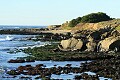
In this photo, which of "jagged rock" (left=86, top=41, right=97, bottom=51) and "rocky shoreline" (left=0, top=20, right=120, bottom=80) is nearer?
"rocky shoreline" (left=0, top=20, right=120, bottom=80)

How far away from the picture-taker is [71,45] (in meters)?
67.1

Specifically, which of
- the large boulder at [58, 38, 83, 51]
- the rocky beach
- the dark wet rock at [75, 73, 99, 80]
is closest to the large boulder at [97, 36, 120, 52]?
the rocky beach

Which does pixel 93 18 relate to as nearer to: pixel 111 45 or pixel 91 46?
pixel 91 46

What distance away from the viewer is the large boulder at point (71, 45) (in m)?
65.7

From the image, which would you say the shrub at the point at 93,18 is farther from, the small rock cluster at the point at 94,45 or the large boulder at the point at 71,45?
the small rock cluster at the point at 94,45

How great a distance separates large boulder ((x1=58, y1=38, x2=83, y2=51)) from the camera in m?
65.7

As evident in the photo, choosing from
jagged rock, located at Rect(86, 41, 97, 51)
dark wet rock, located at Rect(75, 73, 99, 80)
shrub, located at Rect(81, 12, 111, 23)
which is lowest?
dark wet rock, located at Rect(75, 73, 99, 80)

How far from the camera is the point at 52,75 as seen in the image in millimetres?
42000

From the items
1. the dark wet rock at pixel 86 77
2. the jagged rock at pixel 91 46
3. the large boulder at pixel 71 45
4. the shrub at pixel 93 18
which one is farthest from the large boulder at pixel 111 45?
the shrub at pixel 93 18

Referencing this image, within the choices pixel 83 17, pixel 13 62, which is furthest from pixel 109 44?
pixel 83 17

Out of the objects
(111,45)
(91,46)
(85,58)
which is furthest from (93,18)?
(85,58)

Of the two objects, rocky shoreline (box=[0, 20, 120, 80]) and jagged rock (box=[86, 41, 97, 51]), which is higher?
jagged rock (box=[86, 41, 97, 51])

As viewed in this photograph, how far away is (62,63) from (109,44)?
40.6 ft

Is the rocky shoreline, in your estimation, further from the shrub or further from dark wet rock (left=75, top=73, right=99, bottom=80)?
the shrub
